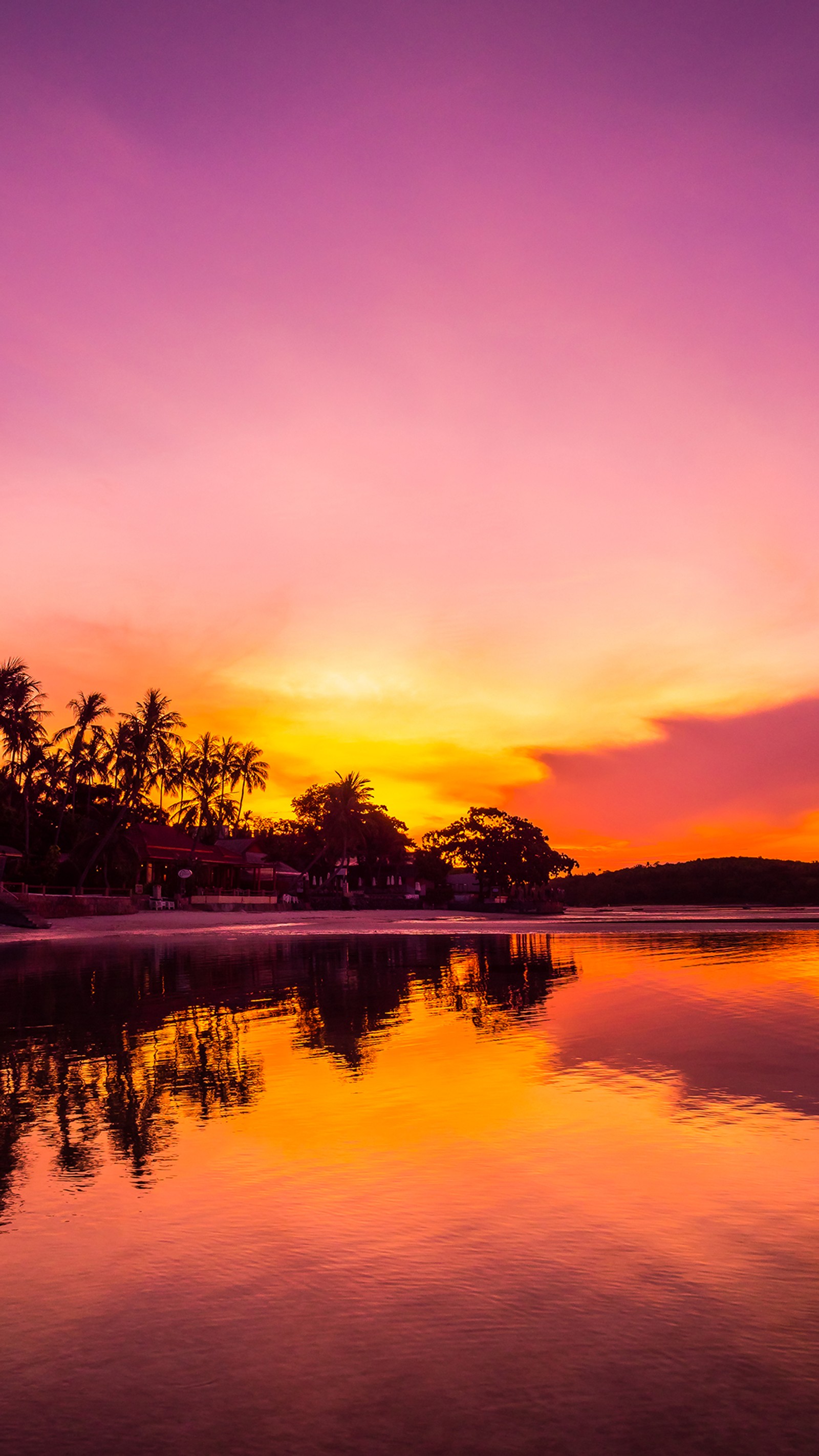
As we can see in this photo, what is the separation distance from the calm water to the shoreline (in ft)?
114

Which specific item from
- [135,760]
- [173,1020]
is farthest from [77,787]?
[173,1020]

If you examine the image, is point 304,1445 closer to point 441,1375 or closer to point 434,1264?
point 441,1375

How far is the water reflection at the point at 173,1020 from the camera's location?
11234mm

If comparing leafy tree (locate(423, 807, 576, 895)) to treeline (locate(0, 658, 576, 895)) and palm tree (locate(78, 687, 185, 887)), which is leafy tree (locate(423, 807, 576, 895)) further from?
palm tree (locate(78, 687, 185, 887))

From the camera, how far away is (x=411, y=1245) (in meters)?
7.36

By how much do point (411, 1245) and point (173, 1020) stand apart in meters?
13.2

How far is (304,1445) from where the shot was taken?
4.64 meters

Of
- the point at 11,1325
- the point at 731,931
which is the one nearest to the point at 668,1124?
the point at 11,1325

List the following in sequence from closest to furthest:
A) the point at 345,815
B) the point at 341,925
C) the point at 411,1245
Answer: the point at 411,1245 < the point at 341,925 < the point at 345,815

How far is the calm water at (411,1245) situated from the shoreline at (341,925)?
34.8m

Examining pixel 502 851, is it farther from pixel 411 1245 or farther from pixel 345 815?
pixel 411 1245

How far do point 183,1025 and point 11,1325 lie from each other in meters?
13.2

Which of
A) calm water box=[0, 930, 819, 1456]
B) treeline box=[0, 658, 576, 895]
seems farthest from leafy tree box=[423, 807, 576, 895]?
calm water box=[0, 930, 819, 1456]

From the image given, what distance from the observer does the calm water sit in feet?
16.3
